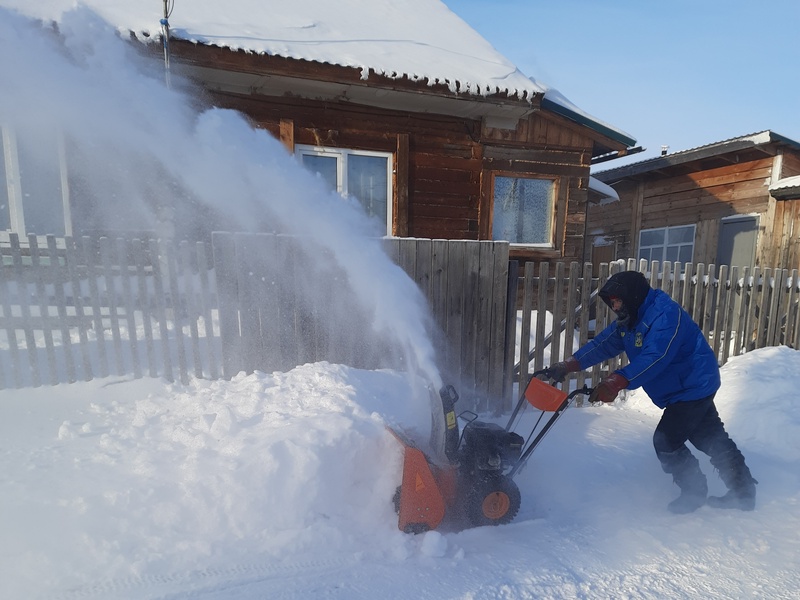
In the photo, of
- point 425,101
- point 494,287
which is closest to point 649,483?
point 494,287

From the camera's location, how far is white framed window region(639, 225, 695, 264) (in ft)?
37.6

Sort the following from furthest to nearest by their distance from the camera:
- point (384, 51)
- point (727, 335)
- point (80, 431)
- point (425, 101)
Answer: point (425, 101)
point (384, 51)
point (727, 335)
point (80, 431)

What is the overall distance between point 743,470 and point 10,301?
6.02 m

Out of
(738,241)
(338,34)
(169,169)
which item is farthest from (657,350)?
(738,241)

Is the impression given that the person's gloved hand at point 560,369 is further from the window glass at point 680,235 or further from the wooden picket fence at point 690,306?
the window glass at point 680,235

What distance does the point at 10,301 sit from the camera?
3725 mm

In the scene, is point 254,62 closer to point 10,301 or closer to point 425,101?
point 425,101

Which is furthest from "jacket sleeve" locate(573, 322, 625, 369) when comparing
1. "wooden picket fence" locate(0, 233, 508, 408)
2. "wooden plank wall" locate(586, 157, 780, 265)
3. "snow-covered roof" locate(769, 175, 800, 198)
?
"wooden plank wall" locate(586, 157, 780, 265)

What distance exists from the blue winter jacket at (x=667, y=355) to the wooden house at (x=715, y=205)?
8.98 metres

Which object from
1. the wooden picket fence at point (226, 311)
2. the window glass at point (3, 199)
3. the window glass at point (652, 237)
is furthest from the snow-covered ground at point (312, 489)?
the window glass at point (652, 237)

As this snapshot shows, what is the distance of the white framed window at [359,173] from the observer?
22.5 feet

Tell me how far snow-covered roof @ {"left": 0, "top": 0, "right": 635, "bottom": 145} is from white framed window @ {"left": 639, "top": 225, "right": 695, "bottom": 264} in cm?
544

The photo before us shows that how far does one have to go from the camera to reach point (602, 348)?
3.21 metres

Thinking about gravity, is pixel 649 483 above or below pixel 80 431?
below
